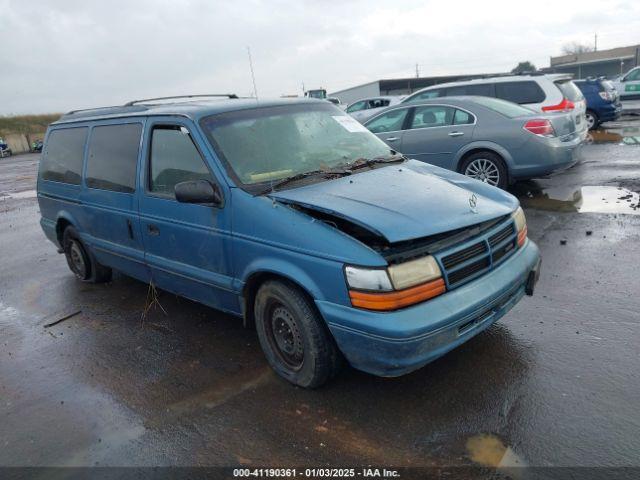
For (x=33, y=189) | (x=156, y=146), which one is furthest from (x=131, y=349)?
(x=33, y=189)

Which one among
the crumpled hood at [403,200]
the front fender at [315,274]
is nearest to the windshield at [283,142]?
the crumpled hood at [403,200]

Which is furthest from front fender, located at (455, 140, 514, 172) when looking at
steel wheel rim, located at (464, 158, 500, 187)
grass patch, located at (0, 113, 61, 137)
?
grass patch, located at (0, 113, 61, 137)

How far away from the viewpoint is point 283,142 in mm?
3865

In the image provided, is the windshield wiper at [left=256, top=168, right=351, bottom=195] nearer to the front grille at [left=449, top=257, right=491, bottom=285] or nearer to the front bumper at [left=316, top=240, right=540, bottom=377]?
the front bumper at [left=316, top=240, right=540, bottom=377]

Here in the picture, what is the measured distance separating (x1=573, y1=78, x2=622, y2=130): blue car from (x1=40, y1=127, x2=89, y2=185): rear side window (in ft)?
44.3

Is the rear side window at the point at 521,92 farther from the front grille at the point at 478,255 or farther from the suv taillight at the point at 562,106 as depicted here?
A: the front grille at the point at 478,255

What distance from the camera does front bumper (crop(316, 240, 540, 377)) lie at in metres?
2.74

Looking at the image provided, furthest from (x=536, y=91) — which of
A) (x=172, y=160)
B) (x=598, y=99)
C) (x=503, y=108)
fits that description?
(x=172, y=160)

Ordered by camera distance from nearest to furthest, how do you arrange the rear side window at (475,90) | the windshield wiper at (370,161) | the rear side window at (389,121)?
the windshield wiper at (370,161) → the rear side window at (389,121) → the rear side window at (475,90)

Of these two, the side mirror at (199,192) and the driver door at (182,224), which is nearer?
the side mirror at (199,192)

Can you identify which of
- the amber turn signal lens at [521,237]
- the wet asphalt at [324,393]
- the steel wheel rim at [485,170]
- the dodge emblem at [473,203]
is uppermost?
the dodge emblem at [473,203]

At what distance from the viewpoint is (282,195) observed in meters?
3.31

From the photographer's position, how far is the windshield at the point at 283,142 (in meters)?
3.61

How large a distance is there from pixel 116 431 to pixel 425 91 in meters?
9.26
